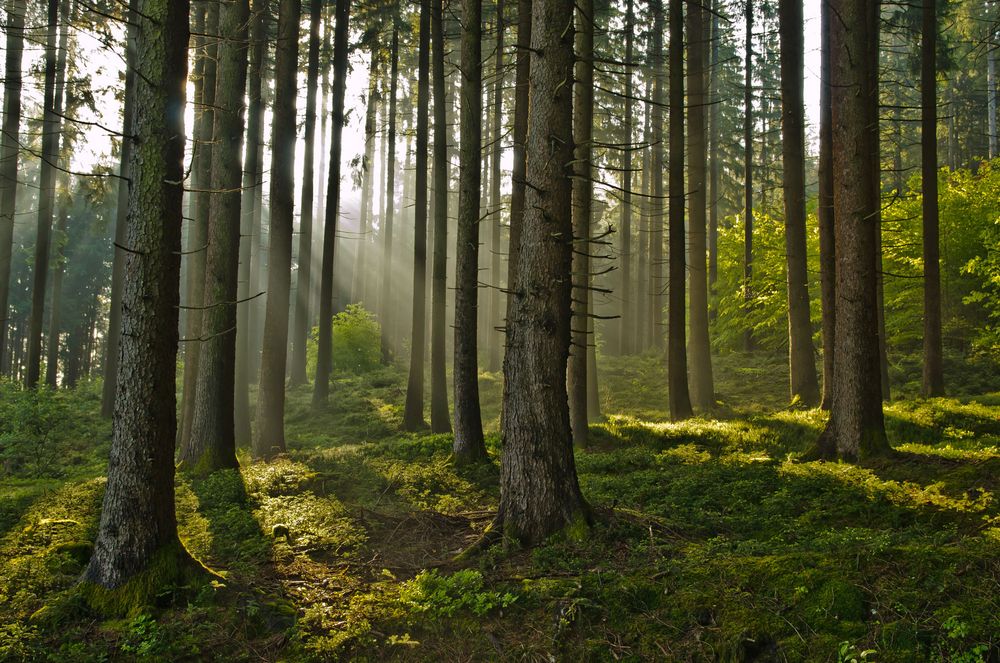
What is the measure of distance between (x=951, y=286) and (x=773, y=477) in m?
13.8

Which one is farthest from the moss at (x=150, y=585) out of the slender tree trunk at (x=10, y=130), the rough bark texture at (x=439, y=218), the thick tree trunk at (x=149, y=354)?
the slender tree trunk at (x=10, y=130)

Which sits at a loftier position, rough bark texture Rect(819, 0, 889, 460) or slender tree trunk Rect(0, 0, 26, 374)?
slender tree trunk Rect(0, 0, 26, 374)

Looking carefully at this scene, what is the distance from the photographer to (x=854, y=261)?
30.4 feet

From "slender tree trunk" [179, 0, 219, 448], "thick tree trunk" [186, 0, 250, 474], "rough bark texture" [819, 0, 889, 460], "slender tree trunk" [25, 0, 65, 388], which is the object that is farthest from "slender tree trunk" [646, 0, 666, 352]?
"slender tree trunk" [25, 0, 65, 388]

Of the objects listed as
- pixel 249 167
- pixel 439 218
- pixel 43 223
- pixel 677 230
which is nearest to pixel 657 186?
pixel 677 230

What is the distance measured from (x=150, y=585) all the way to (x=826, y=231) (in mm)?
12973

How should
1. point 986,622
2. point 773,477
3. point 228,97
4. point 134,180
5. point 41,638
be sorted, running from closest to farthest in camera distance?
point 986,622 < point 41,638 < point 134,180 < point 773,477 < point 228,97

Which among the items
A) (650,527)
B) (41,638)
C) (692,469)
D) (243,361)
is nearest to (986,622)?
(650,527)

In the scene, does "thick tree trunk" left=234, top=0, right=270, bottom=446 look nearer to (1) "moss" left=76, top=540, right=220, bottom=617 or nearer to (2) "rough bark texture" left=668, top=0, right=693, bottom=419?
(2) "rough bark texture" left=668, top=0, right=693, bottom=419

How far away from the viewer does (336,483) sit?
32.9 feet

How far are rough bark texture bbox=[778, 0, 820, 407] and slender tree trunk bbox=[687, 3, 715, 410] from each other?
1898 millimetres

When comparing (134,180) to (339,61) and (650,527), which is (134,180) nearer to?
(650,527)

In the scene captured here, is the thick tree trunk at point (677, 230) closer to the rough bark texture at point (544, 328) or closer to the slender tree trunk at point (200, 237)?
the rough bark texture at point (544, 328)

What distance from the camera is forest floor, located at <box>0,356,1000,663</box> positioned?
14.7 ft
